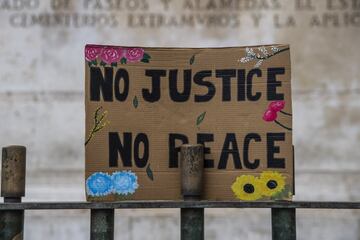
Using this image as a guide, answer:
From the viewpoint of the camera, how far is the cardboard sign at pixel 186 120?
2.75 m

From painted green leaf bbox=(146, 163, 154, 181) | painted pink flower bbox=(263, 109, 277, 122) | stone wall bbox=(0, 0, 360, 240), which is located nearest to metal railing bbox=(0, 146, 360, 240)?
painted green leaf bbox=(146, 163, 154, 181)

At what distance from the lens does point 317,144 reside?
5.29 metres

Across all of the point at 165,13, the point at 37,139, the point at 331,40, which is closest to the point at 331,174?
the point at 331,40

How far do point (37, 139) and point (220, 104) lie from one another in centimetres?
291

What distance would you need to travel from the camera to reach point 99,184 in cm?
273

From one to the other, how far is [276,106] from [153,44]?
8.99 feet

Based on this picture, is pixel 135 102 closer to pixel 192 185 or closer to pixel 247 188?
pixel 192 185

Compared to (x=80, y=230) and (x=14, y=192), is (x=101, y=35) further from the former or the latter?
(x=14, y=192)

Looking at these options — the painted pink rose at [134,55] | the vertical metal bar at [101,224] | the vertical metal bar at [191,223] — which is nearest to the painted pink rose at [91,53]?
the painted pink rose at [134,55]

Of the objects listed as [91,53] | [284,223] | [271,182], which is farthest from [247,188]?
[91,53]

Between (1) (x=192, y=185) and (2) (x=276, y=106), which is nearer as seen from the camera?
(1) (x=192, y=185)

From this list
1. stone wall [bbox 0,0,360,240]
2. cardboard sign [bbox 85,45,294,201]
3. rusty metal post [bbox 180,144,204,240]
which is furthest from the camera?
stone wall [bbox 0,0,360,240]

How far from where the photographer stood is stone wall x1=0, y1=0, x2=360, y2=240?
523 centimetres

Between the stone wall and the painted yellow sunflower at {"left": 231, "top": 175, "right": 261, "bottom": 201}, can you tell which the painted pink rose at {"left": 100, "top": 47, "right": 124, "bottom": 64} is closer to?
the painted yellow sunflower at {"left": 231, "top": 175, "right": 261, "bottom": 201}
